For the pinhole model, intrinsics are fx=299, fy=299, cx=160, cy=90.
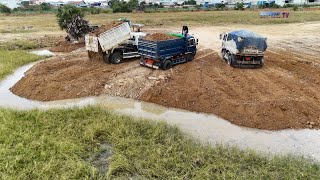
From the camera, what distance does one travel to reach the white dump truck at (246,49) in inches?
718

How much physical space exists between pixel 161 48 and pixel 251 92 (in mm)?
6039

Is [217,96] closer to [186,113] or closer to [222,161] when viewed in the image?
[186,113]

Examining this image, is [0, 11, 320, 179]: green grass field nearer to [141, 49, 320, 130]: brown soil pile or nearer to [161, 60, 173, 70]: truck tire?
[141, 49, 320, 130]: brown soil pile

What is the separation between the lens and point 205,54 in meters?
23.5

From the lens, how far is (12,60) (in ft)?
79.2

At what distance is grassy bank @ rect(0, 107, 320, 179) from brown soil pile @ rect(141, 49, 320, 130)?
332 cm

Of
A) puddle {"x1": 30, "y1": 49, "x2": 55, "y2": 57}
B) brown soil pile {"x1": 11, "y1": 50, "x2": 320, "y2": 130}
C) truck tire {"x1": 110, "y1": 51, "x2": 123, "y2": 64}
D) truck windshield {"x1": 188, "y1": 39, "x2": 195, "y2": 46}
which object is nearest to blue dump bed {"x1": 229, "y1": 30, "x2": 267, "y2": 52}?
brown soil pile {"x1": 11, "y1": 50, "x2": 320, "y2": 130}

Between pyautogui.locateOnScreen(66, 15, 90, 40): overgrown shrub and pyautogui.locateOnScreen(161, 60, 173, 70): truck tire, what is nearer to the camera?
pyautogui.locateOnScreen(161, 60, 173, 70): truck tire

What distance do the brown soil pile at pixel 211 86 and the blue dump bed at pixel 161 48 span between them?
1.02m

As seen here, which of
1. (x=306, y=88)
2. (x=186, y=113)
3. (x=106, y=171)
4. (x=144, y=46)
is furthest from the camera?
(x=144, y=46)

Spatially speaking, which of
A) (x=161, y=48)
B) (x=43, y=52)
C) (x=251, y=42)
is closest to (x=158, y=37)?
(x=161, y=48)

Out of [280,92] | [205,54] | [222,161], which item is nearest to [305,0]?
[205,54]

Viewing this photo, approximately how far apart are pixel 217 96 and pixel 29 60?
55.1 feet

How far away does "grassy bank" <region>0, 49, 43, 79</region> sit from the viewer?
70.9 feet
